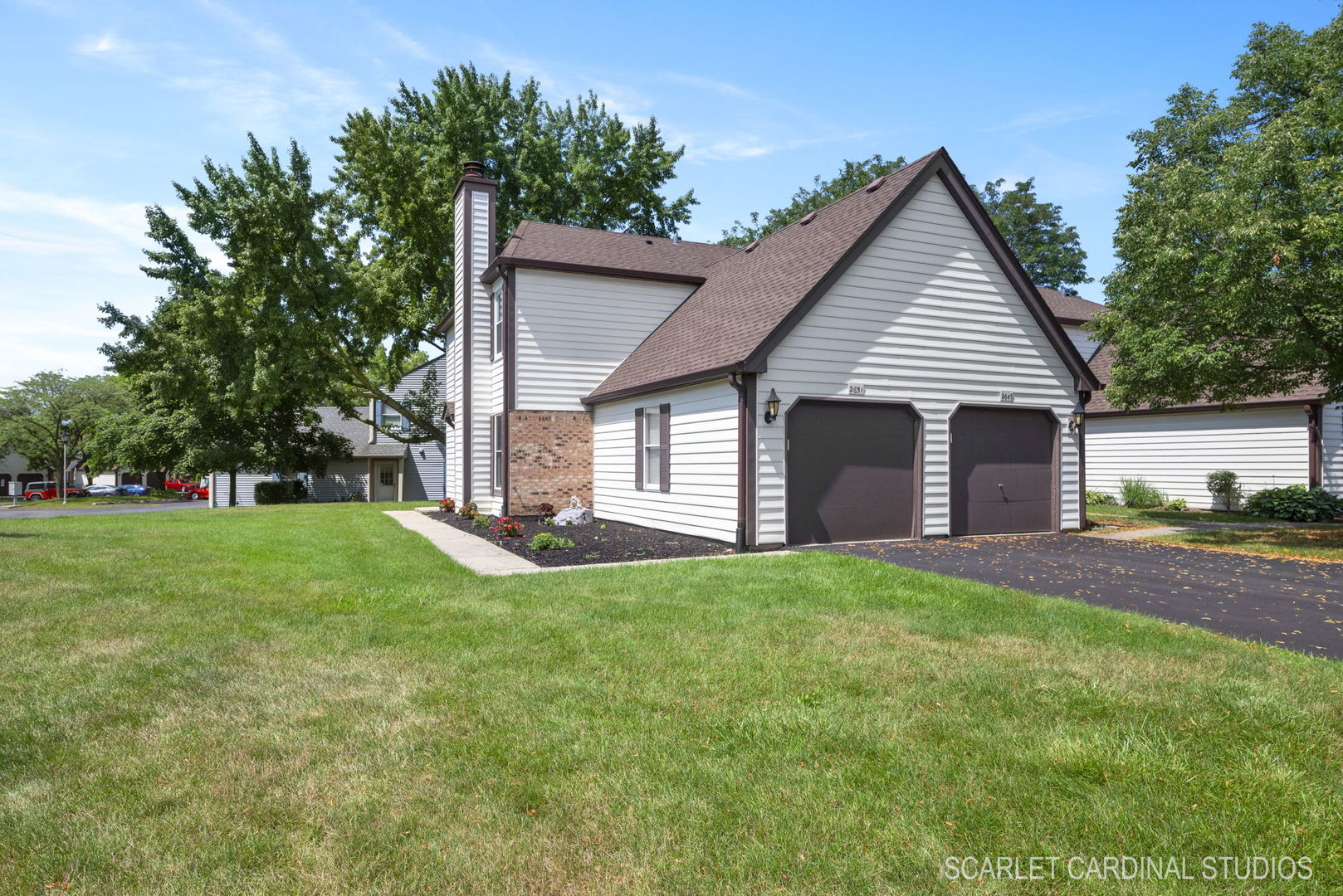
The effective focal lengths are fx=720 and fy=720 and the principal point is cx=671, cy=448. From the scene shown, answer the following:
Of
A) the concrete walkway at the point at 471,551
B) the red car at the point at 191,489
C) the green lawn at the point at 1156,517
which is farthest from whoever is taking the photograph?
the red car at the point at 191,489

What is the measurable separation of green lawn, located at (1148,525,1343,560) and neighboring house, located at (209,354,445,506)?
109ft

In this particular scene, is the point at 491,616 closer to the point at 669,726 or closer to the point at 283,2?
the point at 669,726

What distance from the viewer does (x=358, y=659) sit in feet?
18.1

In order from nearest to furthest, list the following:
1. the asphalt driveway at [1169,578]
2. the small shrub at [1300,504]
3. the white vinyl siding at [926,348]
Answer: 1. the asphalt driveway at [1169,578]
2. the white vinyl siding at [926,348]
3. the small shrub at [1300,504]

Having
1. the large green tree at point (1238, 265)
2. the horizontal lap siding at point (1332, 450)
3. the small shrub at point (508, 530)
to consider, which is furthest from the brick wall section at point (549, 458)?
the horizontal lap siding at point (1332, 450)

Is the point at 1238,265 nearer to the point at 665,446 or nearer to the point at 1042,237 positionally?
the point at 665,446

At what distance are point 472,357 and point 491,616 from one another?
13.3 m

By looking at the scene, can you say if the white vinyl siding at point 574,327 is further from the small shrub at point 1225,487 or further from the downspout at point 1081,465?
the small shrub at point 1225,487

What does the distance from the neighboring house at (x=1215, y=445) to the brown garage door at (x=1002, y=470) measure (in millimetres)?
4521

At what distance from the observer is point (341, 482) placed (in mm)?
39625

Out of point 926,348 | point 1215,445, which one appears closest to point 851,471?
point 926,348

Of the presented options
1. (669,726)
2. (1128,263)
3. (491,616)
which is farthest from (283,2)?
(1128,263)

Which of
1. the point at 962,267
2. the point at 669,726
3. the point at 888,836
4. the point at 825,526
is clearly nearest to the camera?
the point at 888,836

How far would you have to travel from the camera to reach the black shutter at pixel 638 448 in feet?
49.2
